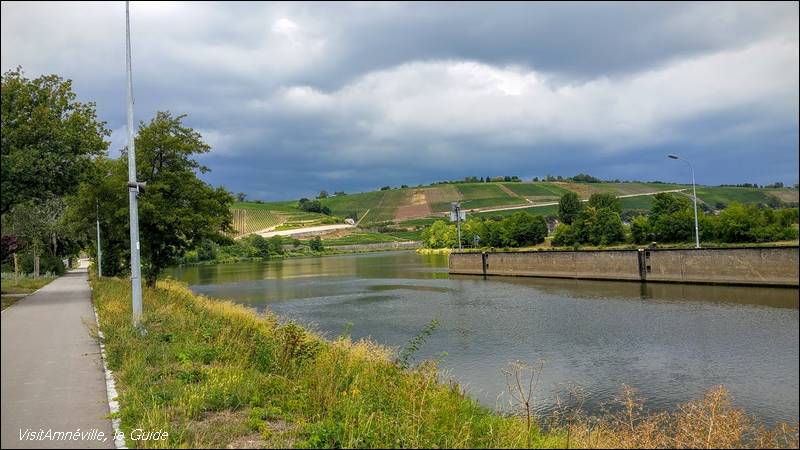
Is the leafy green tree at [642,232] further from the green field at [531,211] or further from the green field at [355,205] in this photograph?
the green field at [355,205]

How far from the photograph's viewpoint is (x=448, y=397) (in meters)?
9.42

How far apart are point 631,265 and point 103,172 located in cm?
3979

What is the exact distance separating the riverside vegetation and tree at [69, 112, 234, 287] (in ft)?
49.1

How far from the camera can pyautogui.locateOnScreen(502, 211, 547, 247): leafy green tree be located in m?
83.9

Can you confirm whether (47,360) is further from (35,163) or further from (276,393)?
(35,163)

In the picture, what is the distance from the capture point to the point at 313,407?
7562mm

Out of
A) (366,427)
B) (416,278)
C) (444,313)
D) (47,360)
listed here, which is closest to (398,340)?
(444,313)

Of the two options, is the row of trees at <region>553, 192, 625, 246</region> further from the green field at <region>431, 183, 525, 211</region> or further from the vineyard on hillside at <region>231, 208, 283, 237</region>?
the vineyard on hillside at <region>231, 208, 283, 237</region>

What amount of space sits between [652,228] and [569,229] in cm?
1555

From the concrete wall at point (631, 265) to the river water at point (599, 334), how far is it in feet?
4.99

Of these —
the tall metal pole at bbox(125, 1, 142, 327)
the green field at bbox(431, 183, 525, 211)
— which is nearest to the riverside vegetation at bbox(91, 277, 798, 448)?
the tall metal pole at bbox(125, 1, 142, 327)

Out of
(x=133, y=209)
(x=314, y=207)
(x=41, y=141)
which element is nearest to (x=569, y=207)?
(x=41, y=141)

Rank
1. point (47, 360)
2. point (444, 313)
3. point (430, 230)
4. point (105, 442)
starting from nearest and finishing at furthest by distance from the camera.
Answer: point (105, 442) < point (47, 360) < point (444, 313) < point (430, 230)

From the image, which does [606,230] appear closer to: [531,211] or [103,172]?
[103,172]
